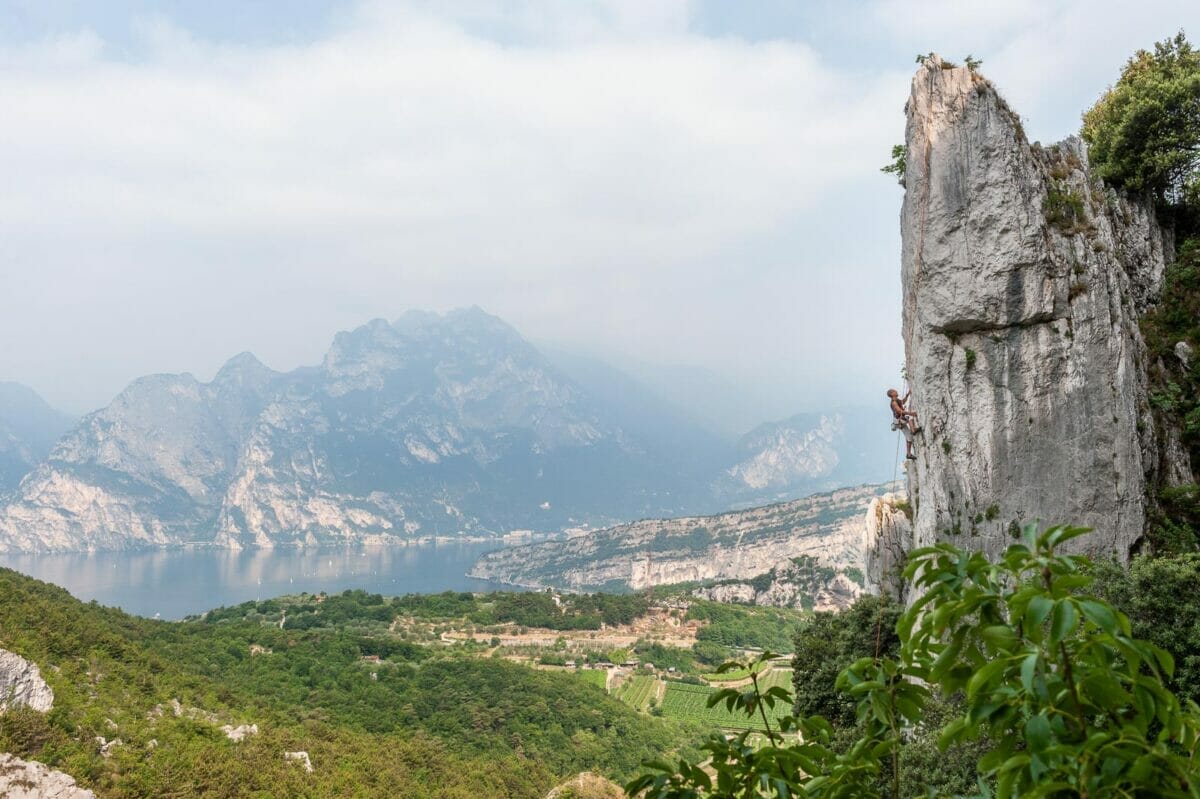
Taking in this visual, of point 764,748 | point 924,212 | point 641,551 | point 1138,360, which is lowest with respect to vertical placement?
point 641,551

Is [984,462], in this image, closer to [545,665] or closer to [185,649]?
[185,649]

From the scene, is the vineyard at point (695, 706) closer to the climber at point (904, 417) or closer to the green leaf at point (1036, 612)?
the climber at point (904, 417)

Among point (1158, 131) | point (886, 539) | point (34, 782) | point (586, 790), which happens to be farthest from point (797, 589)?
point (34, 782)

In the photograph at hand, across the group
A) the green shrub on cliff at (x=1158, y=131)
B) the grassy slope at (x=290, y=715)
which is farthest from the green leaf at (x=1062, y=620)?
the grassy slope at (x=290, y=715)

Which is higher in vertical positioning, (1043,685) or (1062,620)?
(1062,620)

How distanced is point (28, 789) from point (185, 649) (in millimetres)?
22935

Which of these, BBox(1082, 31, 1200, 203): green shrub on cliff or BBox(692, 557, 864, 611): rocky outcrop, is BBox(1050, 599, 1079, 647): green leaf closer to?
BBox(1082, 31, 1200, 203): green shrub on cliff

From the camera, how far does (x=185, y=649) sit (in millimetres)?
39594

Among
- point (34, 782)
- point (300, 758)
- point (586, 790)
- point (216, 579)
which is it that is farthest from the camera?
point (216, 579)

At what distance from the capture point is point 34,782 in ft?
61.5

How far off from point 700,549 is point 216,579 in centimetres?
11163

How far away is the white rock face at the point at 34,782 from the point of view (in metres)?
18.2

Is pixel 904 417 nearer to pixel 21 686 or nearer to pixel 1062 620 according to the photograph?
pixel 1062 620

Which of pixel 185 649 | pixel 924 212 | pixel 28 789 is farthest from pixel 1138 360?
pixel 185 649
